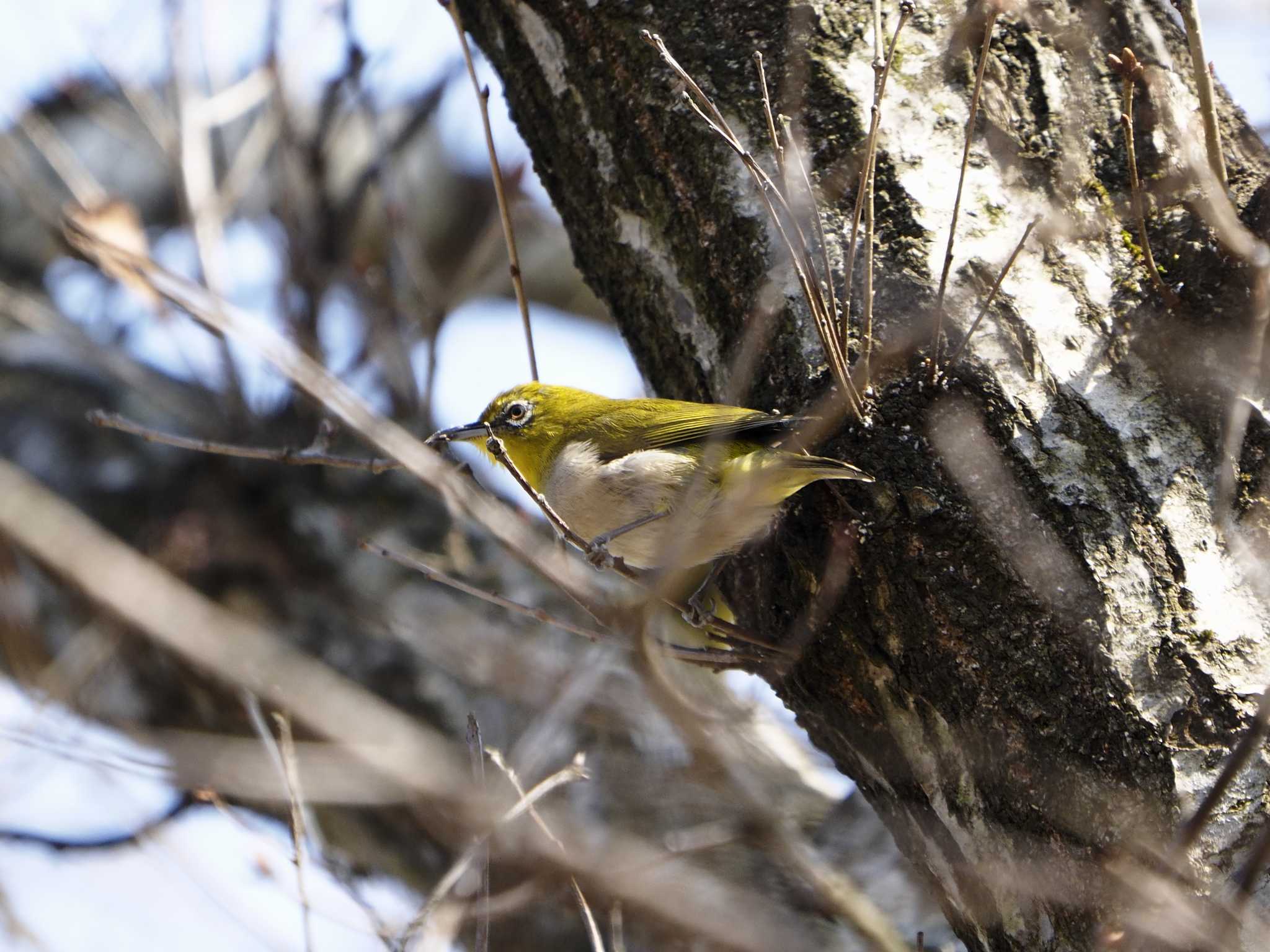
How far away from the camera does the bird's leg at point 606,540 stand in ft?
9.23

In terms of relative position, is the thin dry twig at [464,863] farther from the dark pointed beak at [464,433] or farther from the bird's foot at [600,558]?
the dark pointed beak at [464,433]

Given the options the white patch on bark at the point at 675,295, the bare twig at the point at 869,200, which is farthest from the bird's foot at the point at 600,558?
the bare twig at the point at 869,200

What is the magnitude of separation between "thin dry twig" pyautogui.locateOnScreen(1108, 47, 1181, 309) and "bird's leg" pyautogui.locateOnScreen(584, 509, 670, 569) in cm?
138

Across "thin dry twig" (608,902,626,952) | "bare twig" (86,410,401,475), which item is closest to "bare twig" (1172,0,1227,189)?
"bare twig" (86,410,401,475)

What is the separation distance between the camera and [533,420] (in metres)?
4.34

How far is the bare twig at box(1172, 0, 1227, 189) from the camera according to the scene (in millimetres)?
2029

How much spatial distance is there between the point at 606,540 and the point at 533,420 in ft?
4.06

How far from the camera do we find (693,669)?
493 cm

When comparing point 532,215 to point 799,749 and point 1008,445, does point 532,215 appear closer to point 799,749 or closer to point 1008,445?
point 799,749

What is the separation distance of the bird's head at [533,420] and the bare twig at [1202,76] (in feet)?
7.96

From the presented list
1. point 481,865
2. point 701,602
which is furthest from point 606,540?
point 481,865

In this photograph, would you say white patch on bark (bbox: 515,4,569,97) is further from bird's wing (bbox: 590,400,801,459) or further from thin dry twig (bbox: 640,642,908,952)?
thin dry twig (bbox: 640,642,908,952)

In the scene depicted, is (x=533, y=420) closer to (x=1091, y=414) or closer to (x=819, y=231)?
(x=819, y=231)

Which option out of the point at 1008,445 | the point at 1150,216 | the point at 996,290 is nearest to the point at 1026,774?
the point at 1008,445
